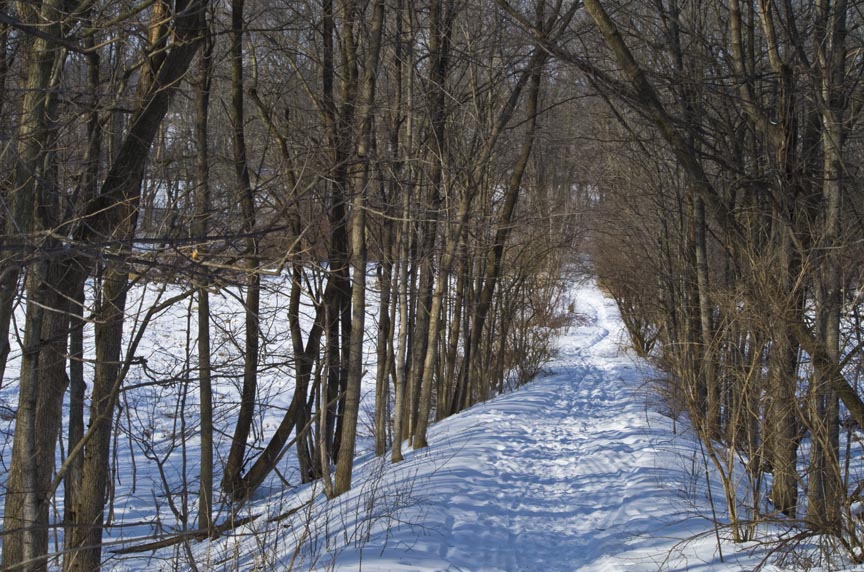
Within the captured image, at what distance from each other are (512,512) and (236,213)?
394 cm

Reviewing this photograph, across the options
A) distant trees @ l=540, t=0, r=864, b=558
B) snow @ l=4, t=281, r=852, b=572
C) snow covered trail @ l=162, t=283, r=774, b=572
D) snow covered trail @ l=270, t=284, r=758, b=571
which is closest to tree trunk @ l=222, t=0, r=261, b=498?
snow covered trail @ l=162, t=283, r=774, b=572

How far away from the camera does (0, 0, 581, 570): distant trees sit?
473 centimetres

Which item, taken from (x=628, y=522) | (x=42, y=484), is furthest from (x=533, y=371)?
(x=42, y=484)

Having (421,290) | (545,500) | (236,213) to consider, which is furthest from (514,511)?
(236,213)

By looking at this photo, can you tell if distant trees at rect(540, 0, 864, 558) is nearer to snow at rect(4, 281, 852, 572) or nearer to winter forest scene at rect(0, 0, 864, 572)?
winter forest scene at rect(0, 0, 864, 572)

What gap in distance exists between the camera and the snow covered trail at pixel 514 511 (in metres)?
5.69

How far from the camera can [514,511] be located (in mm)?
7355

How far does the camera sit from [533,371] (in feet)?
67.3

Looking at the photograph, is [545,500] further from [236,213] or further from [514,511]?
[236,213]

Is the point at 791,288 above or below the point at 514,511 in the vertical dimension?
above

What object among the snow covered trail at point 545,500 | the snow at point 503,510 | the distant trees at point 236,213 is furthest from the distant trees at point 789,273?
the distant trees at point 236,213

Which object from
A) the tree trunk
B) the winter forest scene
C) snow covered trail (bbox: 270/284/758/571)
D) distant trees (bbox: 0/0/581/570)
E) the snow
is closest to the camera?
distant trees (bbox: 0/0/581/570)

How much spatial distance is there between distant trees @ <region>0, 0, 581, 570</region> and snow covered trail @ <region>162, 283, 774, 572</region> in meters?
0.76

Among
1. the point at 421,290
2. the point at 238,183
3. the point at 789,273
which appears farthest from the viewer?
the point at 421,290
